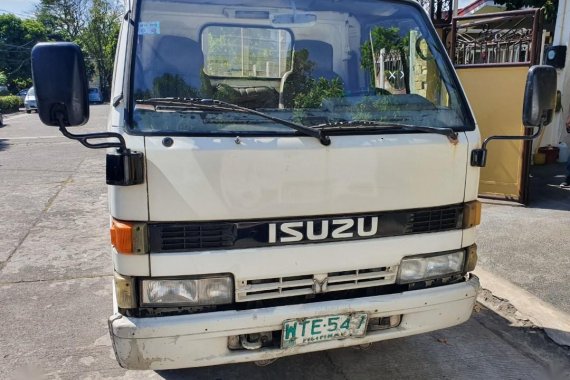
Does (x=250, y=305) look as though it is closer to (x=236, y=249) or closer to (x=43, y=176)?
(x=236, y=249)

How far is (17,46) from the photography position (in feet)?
164

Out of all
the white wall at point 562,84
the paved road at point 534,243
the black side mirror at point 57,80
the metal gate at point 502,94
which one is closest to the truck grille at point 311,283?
the black side mirror at point 57,80

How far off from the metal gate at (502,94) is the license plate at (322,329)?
4911 millimetres

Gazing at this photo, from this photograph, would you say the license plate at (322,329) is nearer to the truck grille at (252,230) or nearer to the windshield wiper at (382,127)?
the truck grille at (252,230)

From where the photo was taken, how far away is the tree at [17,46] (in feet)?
165

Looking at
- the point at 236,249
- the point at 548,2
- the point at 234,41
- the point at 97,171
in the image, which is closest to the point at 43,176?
the point at 97,171

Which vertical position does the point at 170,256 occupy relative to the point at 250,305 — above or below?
above

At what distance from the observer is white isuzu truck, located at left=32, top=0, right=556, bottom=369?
7.77 ft

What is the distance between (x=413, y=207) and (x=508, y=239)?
11.2 ft

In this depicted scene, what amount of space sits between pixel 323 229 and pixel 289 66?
111cm

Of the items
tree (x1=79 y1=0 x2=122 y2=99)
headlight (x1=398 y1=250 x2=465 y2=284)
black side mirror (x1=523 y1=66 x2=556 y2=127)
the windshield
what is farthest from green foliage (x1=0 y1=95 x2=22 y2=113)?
black side mirror (x1=523 y1=66 x2=556 y2=127)

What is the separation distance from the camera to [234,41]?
10.3 feet

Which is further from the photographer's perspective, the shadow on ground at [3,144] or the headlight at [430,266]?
the shadow on ground at [3,144]

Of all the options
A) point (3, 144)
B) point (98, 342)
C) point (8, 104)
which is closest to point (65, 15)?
point (8, 104)
